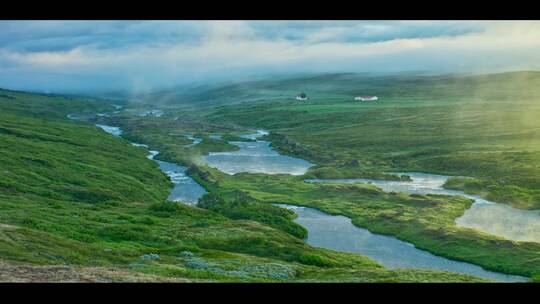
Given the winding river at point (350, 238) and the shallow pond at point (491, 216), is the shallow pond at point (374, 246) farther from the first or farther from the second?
the shallow pond at point (491, 216)

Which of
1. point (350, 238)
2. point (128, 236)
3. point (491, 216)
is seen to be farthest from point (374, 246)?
point (128, 236)

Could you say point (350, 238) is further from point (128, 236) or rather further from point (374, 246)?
point (128, 236)

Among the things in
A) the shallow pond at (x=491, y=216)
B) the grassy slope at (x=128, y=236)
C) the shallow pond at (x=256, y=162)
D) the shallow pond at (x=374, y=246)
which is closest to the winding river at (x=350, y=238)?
the shallow pond at (x=374, y=246)

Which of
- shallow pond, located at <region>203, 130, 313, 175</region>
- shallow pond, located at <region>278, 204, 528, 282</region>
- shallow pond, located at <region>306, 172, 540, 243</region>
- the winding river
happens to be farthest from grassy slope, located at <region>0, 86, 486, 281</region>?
shallow pond, located at <region>306, 172, 540, 243</region>

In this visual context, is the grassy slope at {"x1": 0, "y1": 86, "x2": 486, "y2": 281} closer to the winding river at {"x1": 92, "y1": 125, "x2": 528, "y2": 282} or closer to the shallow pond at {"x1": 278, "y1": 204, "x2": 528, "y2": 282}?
the winding river at {"x1": 92, "y1": 125, "x2": 528, "y2": 282}
